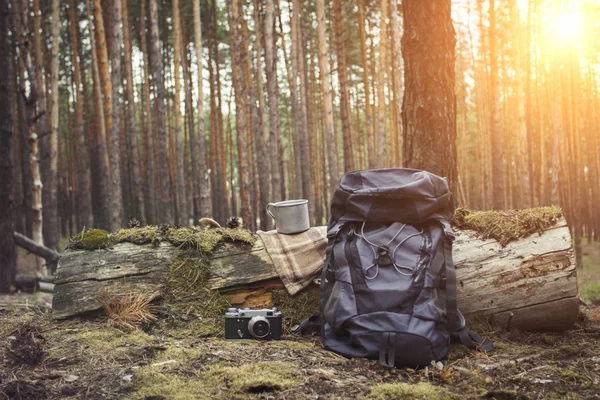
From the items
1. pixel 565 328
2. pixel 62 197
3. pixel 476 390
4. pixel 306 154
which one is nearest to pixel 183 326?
pixel 476 390

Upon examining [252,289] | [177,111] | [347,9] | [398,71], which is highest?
[347,9]

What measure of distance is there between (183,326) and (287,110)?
25666 mm

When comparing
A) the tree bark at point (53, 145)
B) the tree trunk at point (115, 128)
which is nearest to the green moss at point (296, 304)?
the tree trunk at point (115, 128)

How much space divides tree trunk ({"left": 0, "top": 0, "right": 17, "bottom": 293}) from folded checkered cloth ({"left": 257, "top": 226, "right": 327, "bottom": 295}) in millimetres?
5114

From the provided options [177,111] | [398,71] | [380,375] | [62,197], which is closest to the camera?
[380,375]

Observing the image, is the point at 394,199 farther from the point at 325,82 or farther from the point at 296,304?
the point at 325,82

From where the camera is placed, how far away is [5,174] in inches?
315

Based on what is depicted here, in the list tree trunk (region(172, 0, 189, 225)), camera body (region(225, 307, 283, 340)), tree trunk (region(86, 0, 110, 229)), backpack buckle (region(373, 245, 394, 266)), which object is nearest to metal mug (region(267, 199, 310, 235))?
camera body (region(225, 307, 283, 340))

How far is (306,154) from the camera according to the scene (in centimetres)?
1756

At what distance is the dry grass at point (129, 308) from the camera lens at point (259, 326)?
36.5 inches

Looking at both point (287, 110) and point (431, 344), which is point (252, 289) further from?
point (287, 110)

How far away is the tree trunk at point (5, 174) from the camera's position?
794 cm

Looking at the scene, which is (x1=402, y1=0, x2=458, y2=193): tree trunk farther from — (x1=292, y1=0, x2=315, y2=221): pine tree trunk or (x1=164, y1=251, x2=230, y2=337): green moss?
(x1=292, y1=0, x2=315, y2=221): pine tree trunk

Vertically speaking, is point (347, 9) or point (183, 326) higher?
point (347, 9)
